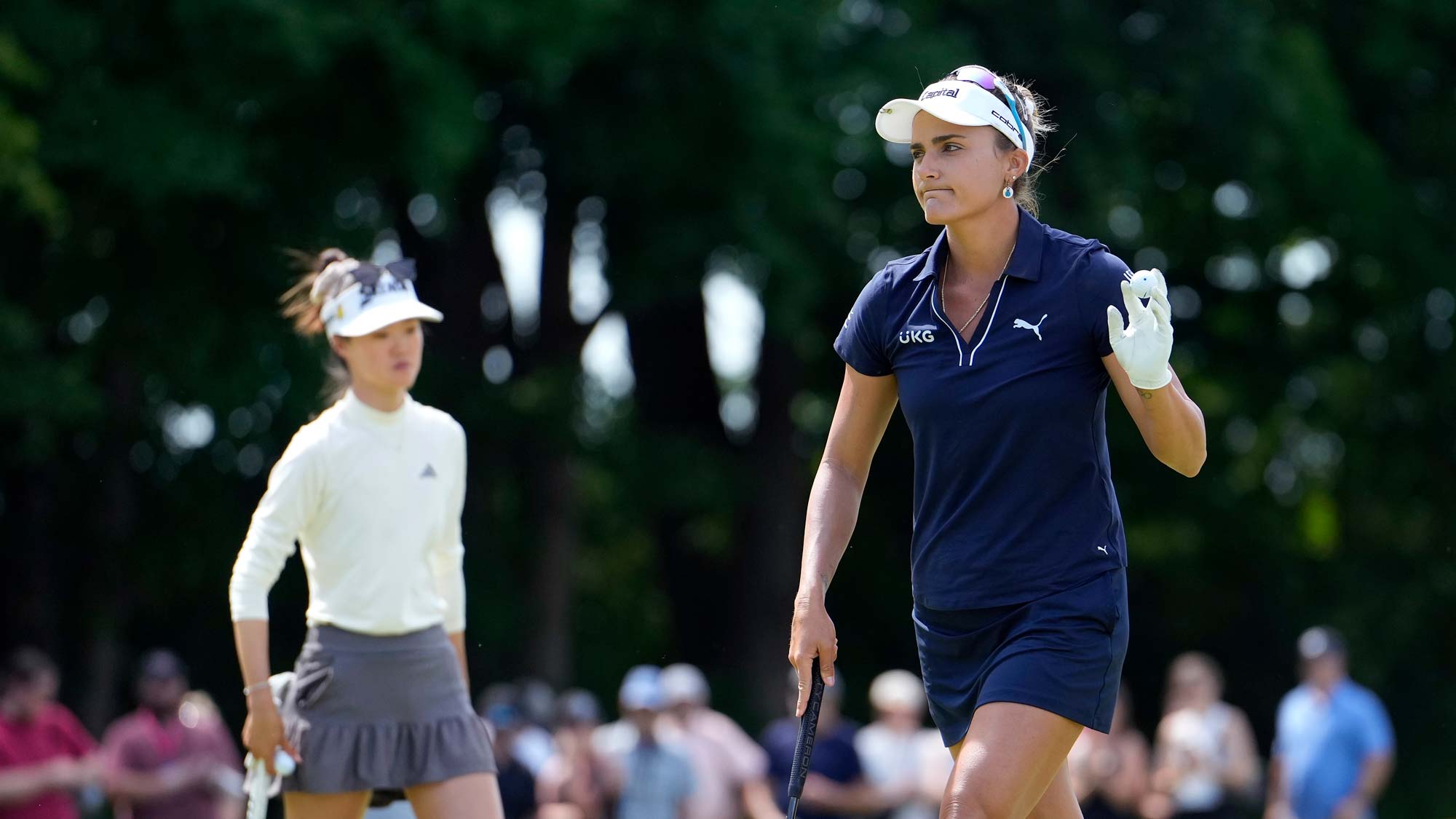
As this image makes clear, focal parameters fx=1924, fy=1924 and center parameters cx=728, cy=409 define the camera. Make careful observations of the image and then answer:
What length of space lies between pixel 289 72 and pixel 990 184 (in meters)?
11.5

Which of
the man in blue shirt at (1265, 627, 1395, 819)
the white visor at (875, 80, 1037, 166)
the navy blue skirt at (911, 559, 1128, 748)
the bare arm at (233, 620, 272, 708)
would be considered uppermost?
the white visor at (875, 80, 1037, 166)

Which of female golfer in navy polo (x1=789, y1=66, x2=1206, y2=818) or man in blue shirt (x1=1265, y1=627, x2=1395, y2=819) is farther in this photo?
man in blue shirt (x1=1265, y1=627, x2=1395, y2=819)

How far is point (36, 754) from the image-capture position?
11219mm

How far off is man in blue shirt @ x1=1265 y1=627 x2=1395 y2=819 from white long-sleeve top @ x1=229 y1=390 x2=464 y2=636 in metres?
8.78

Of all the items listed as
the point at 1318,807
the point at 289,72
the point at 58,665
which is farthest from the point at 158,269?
the point at 1318,807

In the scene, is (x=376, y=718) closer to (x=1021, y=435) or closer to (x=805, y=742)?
(x=805, y=742)

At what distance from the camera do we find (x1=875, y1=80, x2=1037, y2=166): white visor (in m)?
4.71

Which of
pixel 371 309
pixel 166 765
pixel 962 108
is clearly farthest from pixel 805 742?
pixel 166 765

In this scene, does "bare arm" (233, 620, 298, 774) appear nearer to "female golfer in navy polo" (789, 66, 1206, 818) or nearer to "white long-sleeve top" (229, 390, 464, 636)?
"white long-sleeve top" (229, 390, 464, 636)

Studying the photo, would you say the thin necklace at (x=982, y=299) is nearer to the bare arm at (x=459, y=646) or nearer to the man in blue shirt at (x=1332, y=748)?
the bare arm at (x=459, y=646)

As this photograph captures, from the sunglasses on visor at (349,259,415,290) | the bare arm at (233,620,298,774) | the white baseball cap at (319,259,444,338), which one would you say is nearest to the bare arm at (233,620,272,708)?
the bare arm at (233,620,298,774)

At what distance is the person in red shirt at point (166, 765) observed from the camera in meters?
11.7

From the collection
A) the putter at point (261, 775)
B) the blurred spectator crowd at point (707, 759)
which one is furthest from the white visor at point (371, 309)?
the blurred spectator crowd at point (707, 759)

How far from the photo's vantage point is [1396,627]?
2494 centimetres
